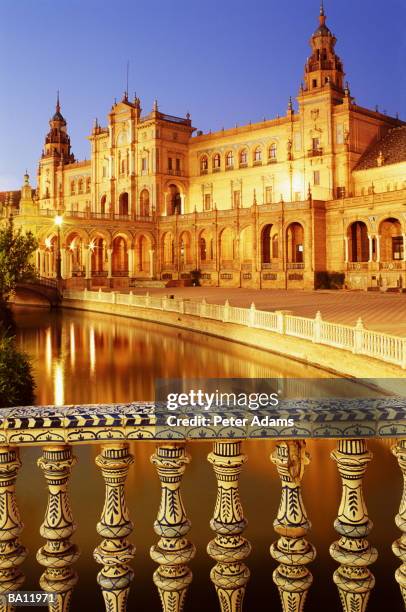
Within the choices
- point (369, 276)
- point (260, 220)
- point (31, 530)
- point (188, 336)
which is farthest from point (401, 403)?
point (260, 220)

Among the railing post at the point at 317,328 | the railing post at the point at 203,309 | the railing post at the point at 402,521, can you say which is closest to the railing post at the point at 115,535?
the railing post at the point at 402,521

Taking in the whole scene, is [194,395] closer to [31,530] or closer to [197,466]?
[31,530]

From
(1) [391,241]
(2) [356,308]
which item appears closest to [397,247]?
(1) [391,241]

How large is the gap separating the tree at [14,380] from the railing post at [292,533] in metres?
10.4

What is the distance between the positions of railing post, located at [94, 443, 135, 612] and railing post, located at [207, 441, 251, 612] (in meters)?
0.39

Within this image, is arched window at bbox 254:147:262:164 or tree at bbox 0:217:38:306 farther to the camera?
arched window at bbox 254:147:262:164

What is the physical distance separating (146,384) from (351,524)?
42.4 ft

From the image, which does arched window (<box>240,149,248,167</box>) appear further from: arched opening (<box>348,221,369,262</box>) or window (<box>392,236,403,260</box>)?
window (<box>392,236,403,260</box>)

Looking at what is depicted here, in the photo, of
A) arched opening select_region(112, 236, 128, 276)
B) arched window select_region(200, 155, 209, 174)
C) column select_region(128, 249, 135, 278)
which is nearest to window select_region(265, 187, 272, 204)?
arched window select_region(200, 155, 209, 174)

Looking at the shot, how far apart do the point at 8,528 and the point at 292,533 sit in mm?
1257

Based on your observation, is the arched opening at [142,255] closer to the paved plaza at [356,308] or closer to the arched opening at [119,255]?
the arched opening at [119,255]

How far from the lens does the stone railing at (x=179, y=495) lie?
2447mm

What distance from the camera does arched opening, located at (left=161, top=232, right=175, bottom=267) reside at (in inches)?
2283

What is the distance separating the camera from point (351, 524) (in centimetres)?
251
